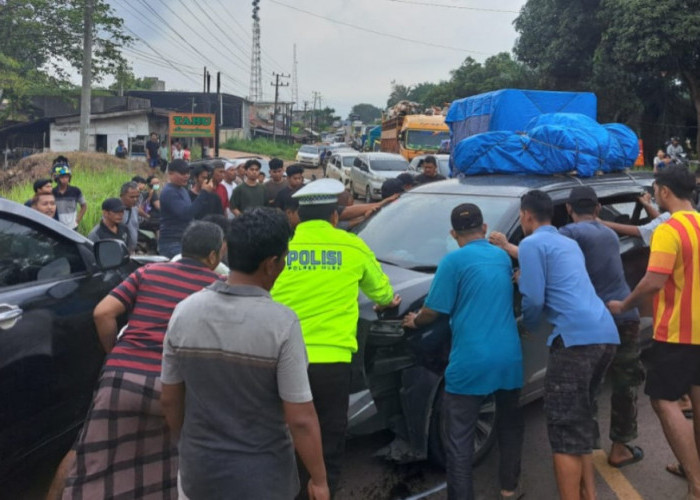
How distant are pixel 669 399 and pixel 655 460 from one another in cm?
80

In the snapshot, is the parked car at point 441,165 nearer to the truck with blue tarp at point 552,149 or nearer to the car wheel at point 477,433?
the truck with blue tarp at point 552,149

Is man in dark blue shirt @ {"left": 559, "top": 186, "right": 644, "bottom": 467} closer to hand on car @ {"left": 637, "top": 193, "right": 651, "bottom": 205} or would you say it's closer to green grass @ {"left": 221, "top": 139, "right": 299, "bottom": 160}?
hand on car @ {"left": 637, "top": 193, "right": 651, "bottom": 205}

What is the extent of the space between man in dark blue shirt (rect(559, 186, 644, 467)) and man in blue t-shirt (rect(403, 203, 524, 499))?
683mm

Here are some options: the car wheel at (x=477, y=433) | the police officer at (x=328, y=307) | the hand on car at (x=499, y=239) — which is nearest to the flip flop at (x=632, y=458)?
the car wheel at (x=477, y=433)

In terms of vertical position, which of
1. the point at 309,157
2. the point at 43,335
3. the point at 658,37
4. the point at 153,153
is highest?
the point at 658,37

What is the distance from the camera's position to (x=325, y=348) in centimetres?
279

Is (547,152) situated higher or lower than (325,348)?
higher

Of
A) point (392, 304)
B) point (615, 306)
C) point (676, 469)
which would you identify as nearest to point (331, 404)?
point (392, 304)

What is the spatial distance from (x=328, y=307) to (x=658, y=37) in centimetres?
2455

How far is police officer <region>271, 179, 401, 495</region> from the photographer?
280 cm

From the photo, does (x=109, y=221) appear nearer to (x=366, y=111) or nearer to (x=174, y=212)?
(x=174, y=212)

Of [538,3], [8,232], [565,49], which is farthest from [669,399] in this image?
[538,3]

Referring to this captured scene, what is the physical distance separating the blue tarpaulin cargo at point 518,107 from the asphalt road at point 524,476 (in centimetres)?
432

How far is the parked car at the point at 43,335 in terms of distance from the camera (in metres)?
2.90
